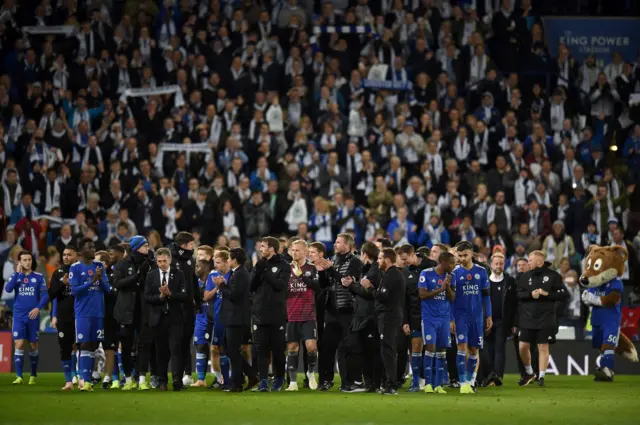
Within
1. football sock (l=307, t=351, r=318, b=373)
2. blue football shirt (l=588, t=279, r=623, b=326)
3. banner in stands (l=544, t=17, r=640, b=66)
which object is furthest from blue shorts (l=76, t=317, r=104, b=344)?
banner in stands (l=544, t=17, r=640, b=66)

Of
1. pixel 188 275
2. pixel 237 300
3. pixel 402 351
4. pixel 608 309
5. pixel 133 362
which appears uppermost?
pixel 188 275

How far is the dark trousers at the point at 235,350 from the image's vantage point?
1941cm

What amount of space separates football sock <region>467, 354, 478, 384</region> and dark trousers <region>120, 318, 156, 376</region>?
5178 millimetres

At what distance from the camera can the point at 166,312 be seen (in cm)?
1992

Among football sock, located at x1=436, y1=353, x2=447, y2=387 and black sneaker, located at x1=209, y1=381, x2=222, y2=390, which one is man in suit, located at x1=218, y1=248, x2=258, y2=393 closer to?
black sneaker, located at x1=209, y1=381, x2=222, y2=390

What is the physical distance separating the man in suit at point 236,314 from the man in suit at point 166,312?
2.32 feet

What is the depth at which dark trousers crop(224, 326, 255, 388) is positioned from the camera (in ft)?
63.7

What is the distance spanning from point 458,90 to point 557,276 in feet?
41.7

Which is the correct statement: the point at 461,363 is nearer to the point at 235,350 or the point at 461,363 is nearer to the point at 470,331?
the point at 470,331

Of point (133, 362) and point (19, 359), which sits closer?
point (133, 362)

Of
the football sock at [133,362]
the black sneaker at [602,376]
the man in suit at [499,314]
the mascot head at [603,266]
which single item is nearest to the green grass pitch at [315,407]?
the football sock at [133,362]

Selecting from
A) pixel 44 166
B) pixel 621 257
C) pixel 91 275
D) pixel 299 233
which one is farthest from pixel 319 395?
pixel 44 166

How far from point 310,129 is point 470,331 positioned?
42.1 feet

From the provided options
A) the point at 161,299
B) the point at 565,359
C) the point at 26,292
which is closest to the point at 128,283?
the point at 161,299
